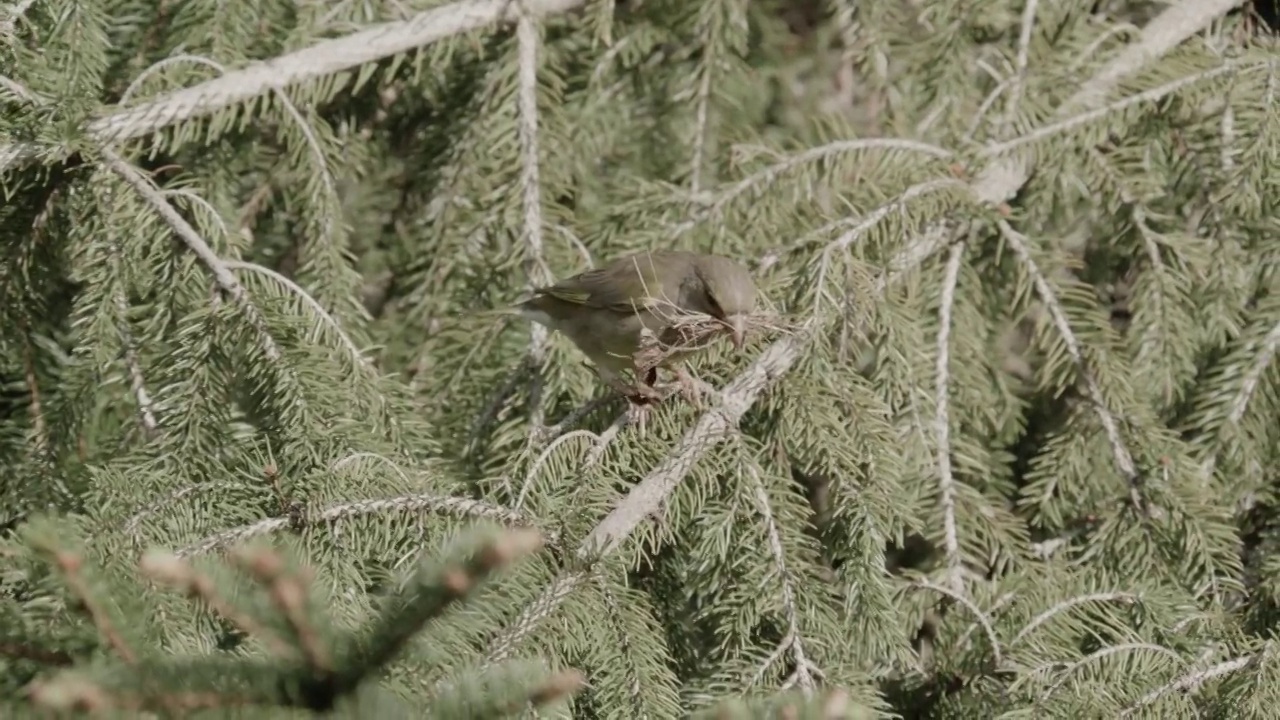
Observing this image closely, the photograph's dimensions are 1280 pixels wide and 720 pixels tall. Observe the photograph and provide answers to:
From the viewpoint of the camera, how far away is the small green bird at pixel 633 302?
2.72m

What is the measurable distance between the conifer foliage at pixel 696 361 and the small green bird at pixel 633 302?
0.08 metres

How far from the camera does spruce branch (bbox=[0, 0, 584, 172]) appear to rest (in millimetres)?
2688

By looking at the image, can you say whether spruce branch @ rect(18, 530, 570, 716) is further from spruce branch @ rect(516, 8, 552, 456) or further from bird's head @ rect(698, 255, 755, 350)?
spruce branch @ rect(516, 8, 552, 456)

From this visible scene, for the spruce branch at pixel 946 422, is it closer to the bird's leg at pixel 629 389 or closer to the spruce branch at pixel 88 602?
the bird's leg at pixel 629 389

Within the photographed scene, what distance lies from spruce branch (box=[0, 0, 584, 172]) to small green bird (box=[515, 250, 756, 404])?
72cm

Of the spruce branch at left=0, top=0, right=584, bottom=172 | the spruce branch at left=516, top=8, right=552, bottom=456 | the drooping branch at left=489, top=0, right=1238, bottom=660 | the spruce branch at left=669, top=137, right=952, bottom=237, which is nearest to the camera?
the drooping branch at left=489, top=0, right=1238, bottom=660

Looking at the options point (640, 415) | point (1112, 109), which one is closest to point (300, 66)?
point (640, 415)

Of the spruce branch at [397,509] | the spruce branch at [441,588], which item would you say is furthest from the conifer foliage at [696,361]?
the spruce branch at [441,588]

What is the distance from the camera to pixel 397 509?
6.67 feet

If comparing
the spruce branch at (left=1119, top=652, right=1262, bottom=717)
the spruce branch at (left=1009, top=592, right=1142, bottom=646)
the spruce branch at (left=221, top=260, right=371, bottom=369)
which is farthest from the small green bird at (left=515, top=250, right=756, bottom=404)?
the spruce branch at (left=1119, top=652, right=1262, bottom=717)

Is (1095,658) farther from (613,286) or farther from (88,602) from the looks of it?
(88,602)

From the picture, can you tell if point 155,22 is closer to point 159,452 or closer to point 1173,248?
point 159,452

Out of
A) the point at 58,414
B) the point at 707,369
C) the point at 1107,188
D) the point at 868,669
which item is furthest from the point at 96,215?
the point at 1107,188

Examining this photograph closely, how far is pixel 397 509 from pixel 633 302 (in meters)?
1.01
